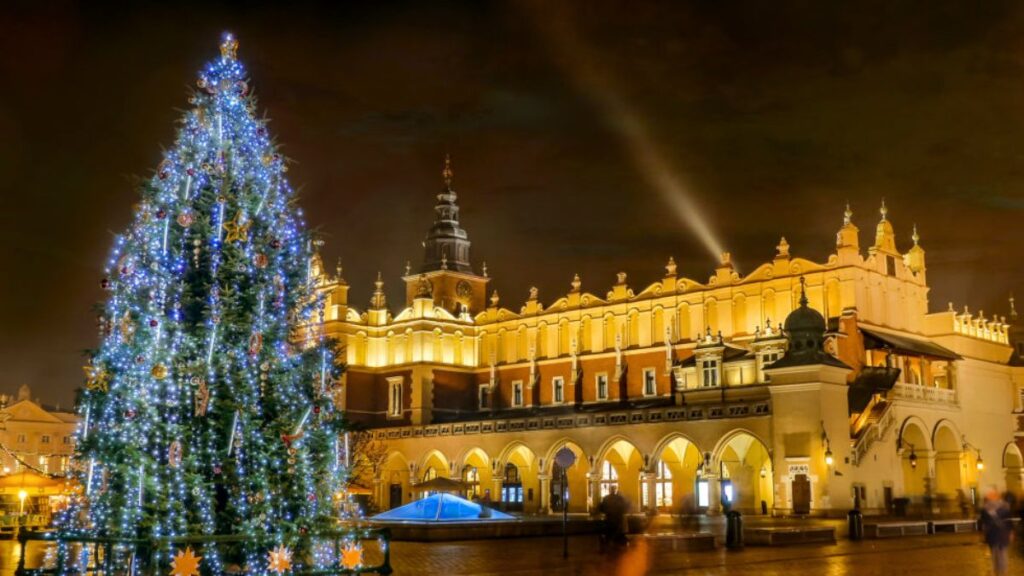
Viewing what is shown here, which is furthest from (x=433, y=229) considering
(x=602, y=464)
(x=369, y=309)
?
(x=602, y=464)

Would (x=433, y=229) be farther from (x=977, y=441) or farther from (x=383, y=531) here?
(x=383, y=531)

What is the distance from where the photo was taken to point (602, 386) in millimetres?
61656

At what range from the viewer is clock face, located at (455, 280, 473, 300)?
7375 cm

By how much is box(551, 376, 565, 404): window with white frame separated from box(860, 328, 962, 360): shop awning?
1935 cm

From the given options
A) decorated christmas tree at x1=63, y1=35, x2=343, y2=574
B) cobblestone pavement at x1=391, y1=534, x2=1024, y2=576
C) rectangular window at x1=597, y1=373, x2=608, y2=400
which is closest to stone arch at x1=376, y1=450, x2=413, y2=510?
rectangular window at x1=597, y1=373, x2=608, y2=400

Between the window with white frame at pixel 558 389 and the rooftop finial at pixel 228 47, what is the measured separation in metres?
49.2

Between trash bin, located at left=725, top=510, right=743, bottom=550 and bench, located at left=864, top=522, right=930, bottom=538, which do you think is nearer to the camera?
trash bin, located at left=725, top=510, right=743, bottom=550

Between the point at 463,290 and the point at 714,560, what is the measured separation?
54.1 metres

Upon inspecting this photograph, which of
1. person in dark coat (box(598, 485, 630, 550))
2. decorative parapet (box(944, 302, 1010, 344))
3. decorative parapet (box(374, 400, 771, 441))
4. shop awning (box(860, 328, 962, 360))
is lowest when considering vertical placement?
person in dark coat (box(598, 485, 630, 550))

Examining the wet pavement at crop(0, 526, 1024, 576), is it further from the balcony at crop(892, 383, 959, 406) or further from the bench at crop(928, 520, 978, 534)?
the balcony at crop(892, 383, 959, 406)

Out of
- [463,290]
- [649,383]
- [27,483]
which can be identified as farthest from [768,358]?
[27,483]

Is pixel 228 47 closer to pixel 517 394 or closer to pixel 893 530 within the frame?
pixel 893 530

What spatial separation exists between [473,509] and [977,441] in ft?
108

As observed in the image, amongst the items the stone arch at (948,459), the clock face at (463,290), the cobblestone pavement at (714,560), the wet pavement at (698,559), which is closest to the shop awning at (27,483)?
the wet pavement at (698,559)
